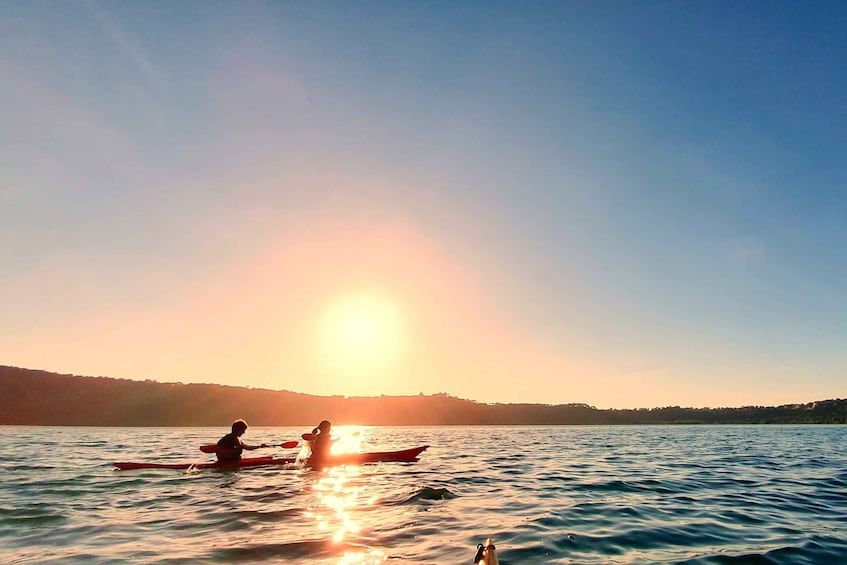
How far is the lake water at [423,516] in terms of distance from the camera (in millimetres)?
9078

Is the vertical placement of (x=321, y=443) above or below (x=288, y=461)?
above

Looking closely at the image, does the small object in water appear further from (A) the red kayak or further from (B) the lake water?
(A) the red kayak

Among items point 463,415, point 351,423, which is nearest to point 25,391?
point 351,423

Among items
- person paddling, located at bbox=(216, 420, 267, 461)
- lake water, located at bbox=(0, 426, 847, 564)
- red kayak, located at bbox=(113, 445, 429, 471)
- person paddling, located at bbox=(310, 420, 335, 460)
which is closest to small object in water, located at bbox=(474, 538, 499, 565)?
lake water, located at bbox=(0, 426, 847, 564)

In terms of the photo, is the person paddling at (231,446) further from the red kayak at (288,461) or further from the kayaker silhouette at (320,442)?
the kayaker silhouette at (320,442)

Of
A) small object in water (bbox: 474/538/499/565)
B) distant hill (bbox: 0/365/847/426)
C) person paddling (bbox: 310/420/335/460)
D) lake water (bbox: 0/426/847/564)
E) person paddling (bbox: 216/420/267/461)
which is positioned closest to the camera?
small object in water (bbox: 474/538/499/565)

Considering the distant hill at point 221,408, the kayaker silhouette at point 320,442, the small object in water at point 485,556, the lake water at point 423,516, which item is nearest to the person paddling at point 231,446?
the lake water at point 423,516

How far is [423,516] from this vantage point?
40.2 ft

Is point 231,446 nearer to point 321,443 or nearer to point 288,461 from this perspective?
point 288,461

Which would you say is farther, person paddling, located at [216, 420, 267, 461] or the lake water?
person paddling, located at [216, 420, 267, 461]

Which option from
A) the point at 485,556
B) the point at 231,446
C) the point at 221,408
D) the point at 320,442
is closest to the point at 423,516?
the point at 485,556

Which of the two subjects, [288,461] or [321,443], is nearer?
[321,443]

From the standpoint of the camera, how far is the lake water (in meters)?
9.08

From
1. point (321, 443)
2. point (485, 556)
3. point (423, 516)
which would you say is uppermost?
point (321, 443)
